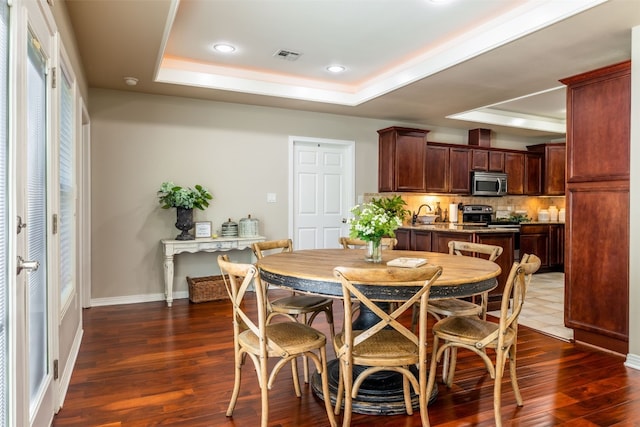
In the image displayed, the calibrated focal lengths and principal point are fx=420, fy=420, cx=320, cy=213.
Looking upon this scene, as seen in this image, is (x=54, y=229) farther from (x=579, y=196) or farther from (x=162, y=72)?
(x=579, y=196)

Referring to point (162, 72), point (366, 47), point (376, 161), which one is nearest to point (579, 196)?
point (366, 47)

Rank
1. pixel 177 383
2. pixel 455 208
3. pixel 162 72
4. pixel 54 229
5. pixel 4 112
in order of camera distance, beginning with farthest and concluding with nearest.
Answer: pixel 455 208 < pixel 162 72 < pixel 177 383 < pixel 54 229 < pixel 4 112

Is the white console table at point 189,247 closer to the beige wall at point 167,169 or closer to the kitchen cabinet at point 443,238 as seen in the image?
the beige wall at point 167,169

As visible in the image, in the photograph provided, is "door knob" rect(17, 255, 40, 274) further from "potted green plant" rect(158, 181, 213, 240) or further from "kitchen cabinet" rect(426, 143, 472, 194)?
"kitchen cabinet" rect(426, 143, 472, 194)

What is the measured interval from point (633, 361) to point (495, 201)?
4975 millimetres

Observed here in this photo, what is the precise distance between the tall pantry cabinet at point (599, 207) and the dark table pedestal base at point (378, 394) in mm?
1775

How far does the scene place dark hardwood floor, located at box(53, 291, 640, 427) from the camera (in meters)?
2.26

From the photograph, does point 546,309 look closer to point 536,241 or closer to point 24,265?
point 536,241

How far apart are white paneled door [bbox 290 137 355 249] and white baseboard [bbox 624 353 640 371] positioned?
3.65 m

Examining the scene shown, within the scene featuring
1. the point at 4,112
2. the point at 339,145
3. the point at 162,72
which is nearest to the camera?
the point at 4,112

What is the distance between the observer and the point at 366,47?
13.5 ft

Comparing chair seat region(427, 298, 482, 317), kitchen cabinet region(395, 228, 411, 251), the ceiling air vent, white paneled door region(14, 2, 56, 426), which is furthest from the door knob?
kitchen cabinet region(395, 228, 411, 251)

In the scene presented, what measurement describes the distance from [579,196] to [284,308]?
2670mm

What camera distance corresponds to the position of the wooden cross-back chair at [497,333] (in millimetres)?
2160
